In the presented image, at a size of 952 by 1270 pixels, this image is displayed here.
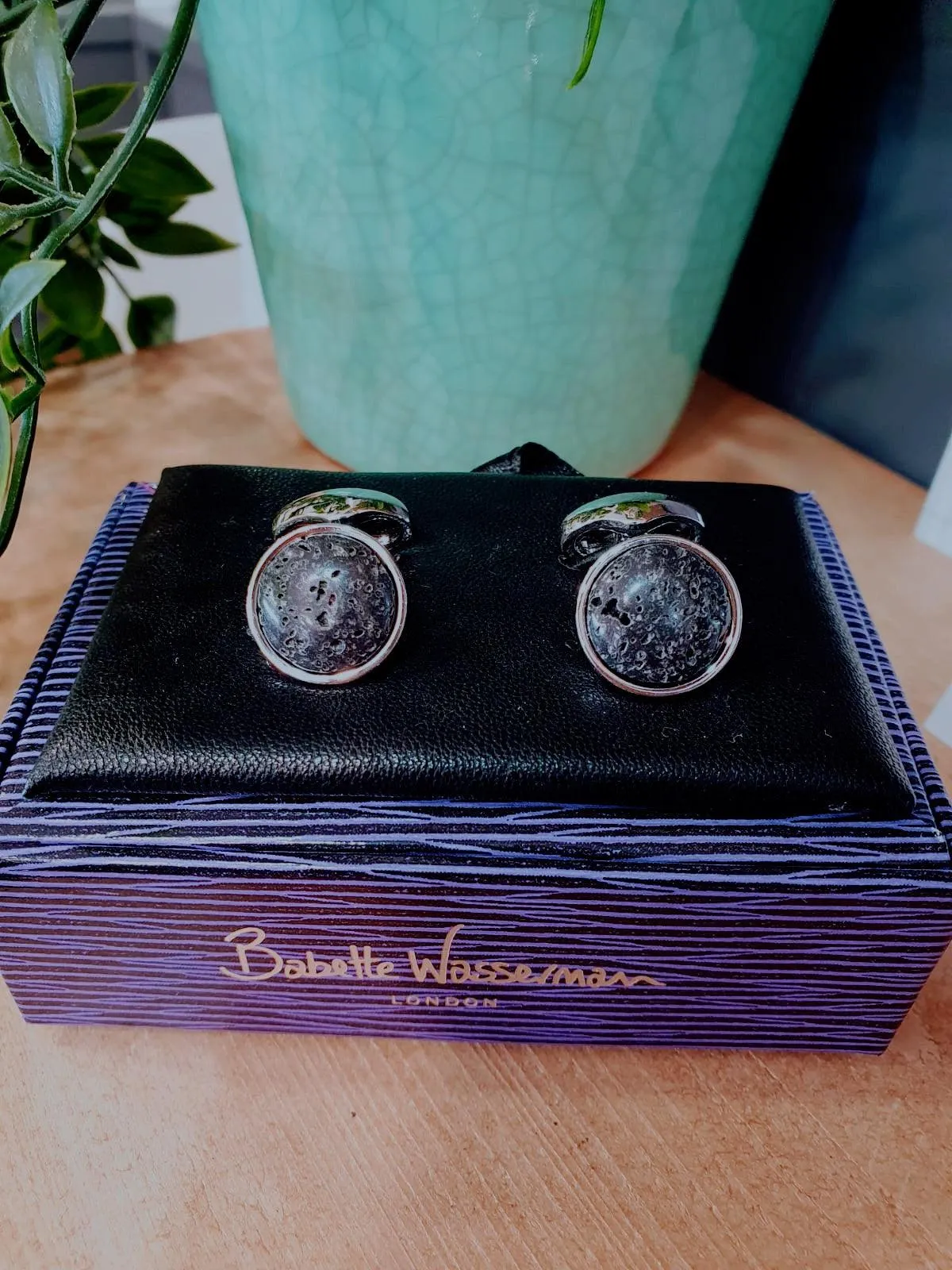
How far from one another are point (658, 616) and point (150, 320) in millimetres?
477

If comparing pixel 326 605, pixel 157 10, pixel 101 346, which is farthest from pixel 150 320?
pixel 326 605

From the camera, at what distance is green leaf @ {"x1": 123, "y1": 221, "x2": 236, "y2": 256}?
554 millimetres

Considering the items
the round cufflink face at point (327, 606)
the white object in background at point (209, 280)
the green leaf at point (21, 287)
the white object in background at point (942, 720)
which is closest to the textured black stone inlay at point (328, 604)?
the round cufflink face at point (327, 606)

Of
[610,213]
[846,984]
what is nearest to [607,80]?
[610,213]

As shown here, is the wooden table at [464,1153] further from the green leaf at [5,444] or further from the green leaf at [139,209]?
the green leaf at [139,209]

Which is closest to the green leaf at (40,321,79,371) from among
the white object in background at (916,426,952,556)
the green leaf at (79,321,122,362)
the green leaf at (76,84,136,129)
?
the green leaf at (79,321,122,362)

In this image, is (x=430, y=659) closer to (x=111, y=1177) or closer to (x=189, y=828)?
(x=189, y=828)

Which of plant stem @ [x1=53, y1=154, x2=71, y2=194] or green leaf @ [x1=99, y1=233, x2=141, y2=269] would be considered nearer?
plant stem @ [x1=53, y1=154, x2=71, y2=194]

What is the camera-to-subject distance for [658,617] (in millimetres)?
312

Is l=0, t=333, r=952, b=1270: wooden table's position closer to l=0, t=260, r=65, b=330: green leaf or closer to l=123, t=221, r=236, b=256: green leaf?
l=0, t=260, r=65, b=330: green leaf

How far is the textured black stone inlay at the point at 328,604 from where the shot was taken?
31 cm

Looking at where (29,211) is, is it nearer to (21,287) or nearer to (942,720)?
(21,287)

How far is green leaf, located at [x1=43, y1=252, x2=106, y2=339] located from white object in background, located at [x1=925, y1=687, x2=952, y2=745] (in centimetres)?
47

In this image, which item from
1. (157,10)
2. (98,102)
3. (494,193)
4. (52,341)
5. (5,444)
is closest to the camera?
(5,444)
